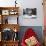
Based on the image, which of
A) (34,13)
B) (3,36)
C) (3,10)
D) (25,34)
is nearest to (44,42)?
(25,34)

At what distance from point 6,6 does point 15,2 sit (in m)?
0.30

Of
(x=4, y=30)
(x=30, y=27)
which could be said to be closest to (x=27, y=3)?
(x=30, y=27)

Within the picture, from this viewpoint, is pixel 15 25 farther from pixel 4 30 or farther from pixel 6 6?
pixel 6 6

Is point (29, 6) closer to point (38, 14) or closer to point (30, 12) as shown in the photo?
point (30, 12)

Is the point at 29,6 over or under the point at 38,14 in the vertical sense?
over

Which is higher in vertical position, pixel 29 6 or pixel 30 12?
pixel 29 6

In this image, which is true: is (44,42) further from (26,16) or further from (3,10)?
(3,10)

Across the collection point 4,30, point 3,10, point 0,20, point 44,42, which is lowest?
point 44,42

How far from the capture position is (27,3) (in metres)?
4.83

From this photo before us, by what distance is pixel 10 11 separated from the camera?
4.70m

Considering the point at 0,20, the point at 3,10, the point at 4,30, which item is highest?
the point at 3,10

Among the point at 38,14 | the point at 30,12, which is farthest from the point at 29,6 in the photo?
the point at 38,14

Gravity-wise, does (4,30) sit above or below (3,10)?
below

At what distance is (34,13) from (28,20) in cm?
28
